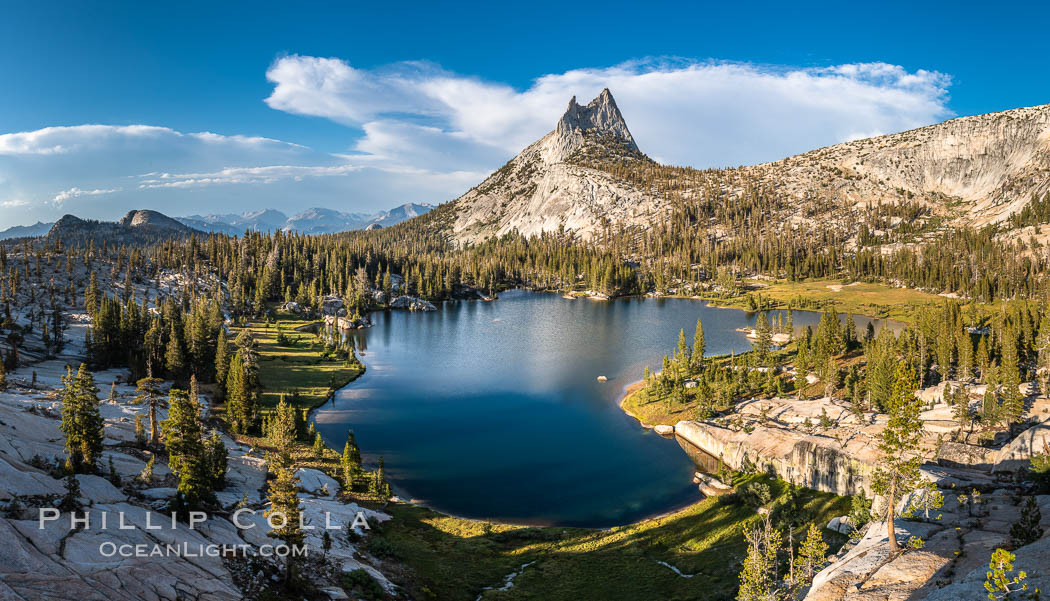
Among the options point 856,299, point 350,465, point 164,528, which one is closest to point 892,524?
point 164,528

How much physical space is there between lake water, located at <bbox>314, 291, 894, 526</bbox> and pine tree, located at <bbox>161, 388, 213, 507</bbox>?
24914mm

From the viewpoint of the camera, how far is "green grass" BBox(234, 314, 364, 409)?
3249 inches

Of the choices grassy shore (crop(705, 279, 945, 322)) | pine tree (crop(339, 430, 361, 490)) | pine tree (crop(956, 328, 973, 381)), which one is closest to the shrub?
pine tree (crop(339, 430, 361, 490))

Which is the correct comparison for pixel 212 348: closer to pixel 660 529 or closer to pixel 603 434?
pixel 603 434

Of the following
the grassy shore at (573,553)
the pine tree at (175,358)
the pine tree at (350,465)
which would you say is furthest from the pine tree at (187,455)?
the pine tree at (175,358)

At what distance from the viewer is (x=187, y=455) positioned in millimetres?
29516

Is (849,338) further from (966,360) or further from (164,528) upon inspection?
(164,528)

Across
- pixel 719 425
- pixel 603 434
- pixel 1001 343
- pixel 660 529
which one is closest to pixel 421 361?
pixel 603 434

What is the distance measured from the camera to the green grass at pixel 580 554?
31.6m

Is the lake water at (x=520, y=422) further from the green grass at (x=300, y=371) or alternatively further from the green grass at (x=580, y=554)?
the green grass at (x=580, y=554)

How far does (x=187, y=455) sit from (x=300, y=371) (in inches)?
2785

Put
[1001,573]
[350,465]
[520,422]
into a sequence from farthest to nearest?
[520,422] < [350,465] < [1001,573]

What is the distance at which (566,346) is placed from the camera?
386ft

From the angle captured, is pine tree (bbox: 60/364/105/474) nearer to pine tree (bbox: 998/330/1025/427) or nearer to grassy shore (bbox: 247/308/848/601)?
grassy shore (bbox: 247/308/848/601)
